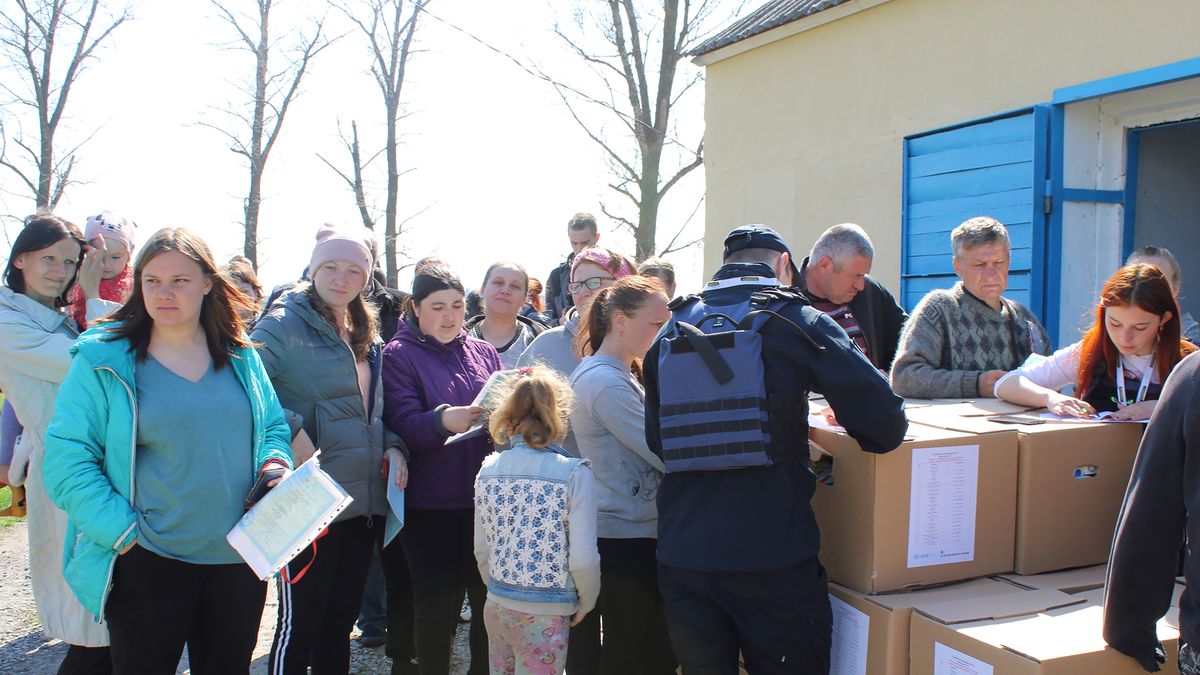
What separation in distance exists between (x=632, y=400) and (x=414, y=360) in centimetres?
107

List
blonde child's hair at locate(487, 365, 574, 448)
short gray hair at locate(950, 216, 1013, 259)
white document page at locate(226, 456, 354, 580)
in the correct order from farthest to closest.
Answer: short gray hair at locate(950, 216, 1013, 259), blonde child's hair at locate(487, 365, 574, 448), white document page at locate(226, 456, 354, 580)

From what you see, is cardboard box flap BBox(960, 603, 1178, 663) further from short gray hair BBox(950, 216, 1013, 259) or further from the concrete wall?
the concrete wall

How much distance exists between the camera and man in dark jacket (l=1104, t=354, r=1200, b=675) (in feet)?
5.57

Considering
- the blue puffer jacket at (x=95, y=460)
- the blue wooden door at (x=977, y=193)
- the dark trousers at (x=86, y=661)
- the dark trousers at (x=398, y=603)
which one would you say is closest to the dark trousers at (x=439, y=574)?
the dark trousers at (x=398, y=603)

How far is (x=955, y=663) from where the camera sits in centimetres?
201

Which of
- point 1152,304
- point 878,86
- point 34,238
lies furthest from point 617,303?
point 878,86

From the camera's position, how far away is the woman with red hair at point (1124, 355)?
8.39ft

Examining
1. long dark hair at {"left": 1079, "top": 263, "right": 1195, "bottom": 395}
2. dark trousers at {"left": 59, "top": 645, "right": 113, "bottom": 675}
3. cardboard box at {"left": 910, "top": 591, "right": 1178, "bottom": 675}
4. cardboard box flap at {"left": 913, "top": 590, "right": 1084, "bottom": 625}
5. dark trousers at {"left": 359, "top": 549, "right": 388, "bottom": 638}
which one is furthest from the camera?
dark trousers at {"left": 359, "top": 549, "right": 388, "bottom": 638}

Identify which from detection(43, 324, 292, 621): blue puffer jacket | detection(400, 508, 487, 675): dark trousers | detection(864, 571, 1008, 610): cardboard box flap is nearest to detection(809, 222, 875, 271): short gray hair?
detection(864, 571, 1008, 610): cardboard box flap

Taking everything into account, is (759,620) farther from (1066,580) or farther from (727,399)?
(1066,580)

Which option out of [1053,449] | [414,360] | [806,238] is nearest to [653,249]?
[806,238]

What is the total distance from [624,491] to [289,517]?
1032 mm

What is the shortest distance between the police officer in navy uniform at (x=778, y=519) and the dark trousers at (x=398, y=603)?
1.63 meters

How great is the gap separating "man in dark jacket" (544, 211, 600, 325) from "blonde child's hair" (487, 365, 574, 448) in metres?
2.85
